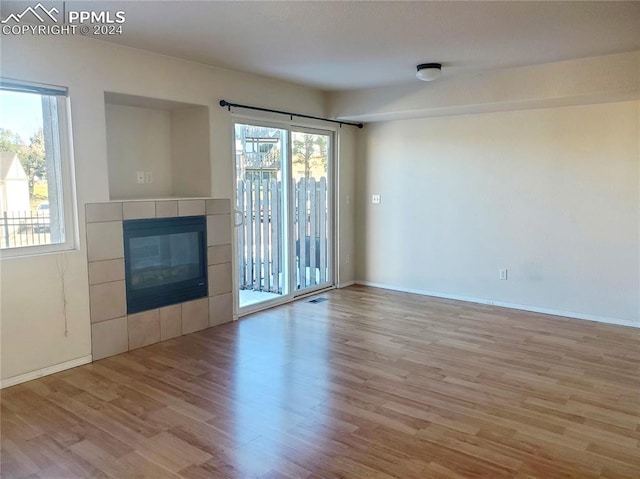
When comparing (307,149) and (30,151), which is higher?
(307,149)

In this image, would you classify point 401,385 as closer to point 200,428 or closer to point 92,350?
point 200,428

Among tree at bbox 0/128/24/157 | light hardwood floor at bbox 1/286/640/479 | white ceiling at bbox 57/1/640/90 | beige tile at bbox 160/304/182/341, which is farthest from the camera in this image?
beige tile at bbox 160/304/182/341

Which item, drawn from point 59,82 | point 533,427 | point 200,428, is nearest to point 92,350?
point 200,428

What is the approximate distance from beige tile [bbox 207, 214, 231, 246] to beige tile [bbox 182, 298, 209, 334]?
1.87 ft

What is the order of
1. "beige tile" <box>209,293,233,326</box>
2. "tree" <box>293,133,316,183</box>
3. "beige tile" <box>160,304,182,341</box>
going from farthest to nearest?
1. "tree" <box>293,133,316,183</box>
2. "beige tile" <box>209,293,233,326</box>
3. "beige tile" <box>160,304,182,341</box>

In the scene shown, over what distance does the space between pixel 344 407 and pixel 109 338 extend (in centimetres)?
204

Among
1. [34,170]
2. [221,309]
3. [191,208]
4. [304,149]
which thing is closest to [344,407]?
[221,309]

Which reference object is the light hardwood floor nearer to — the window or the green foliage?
the window

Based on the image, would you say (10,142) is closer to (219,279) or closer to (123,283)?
(123,283)

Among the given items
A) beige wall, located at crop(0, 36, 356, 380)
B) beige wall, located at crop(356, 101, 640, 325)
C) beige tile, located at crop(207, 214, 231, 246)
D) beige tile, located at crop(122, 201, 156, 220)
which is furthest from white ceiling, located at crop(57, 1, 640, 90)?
beige tile, located at crop(207, 214, 231, 246)

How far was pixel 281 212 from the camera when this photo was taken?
17.7ft

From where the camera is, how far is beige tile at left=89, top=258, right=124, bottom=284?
12.0 feet

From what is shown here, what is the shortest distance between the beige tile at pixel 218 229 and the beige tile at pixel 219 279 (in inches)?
9.2

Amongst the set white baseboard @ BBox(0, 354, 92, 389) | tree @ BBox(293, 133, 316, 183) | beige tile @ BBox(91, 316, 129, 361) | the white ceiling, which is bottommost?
white baseboard @ BBox(0, 354, 92, 389)
